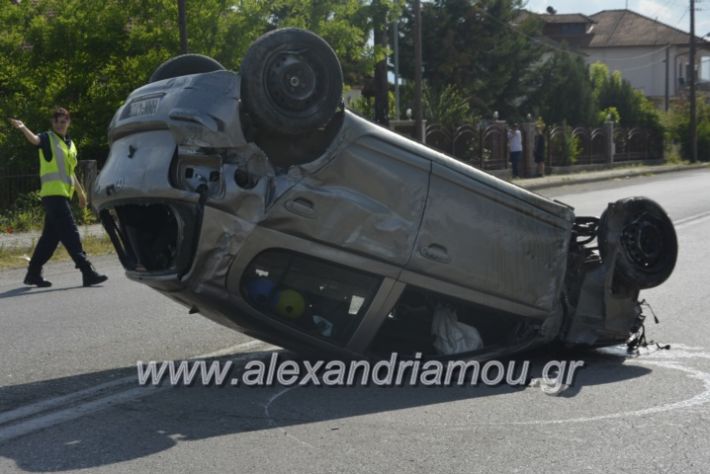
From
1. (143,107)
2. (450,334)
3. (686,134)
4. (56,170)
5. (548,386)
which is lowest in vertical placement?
(686,134)

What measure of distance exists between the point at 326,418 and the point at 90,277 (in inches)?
245

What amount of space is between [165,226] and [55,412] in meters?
1.33

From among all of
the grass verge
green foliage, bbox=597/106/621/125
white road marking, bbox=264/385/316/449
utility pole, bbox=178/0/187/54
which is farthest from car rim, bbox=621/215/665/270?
green foliage, bbox=597/106/621/125

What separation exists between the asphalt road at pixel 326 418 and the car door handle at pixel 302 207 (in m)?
1.04

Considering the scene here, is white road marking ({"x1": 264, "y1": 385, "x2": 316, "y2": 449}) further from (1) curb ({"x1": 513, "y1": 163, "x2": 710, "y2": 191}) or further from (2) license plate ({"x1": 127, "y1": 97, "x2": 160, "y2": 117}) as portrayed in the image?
(1) curb ({"x1": 513, "y1": 163, "x2": 710, "y2": 191})

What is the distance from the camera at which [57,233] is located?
11.2 metres

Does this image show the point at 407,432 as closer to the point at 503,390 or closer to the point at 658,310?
the point at 503,390

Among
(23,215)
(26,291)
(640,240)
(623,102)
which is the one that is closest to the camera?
(640,240)

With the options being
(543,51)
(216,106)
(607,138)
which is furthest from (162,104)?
(543,51)

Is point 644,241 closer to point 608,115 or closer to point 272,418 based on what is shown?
point 272,418

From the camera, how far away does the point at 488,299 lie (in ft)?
21.8

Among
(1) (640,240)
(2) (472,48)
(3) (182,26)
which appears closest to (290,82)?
(1) (640,240)

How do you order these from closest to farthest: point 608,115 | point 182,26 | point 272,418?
1. point 272,418
2. point 182,26
3. point 608,115

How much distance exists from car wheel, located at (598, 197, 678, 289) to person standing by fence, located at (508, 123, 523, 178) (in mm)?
27077
